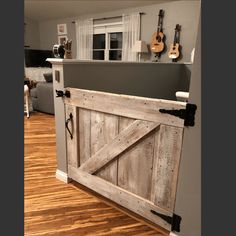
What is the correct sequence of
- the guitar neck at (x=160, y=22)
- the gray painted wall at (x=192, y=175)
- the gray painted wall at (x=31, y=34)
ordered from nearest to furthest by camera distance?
the gray painted wall at (x=192, y=175) < the guitar neck at (x=160, y=22) < the gray painted wall at (x=31, y=34)

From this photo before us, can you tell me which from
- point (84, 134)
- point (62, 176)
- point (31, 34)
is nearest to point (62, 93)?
point (84, 134)

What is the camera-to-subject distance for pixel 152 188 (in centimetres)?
167

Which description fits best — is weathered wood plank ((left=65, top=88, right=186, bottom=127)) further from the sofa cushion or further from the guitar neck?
the guitar neck

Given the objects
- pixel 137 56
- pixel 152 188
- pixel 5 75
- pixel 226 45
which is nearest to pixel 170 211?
pixel 152 188

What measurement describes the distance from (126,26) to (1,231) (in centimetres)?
632

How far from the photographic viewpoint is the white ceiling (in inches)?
230

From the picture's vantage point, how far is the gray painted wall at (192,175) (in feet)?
4.22

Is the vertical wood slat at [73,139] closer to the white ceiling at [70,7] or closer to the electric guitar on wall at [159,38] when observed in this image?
the electric guitar on wall at [159,38]

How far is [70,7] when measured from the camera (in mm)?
6770

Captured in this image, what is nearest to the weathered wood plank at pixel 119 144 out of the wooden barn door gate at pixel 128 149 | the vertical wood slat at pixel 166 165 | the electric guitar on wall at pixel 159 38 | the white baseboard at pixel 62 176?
the wooden barn door gate at pixel 128 149

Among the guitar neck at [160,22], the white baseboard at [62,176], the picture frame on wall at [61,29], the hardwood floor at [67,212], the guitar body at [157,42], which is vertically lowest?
the hardwood floor at [67,212]

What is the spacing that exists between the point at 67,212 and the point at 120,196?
0.46m

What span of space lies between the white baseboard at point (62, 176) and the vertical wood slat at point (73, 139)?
169 millimetres

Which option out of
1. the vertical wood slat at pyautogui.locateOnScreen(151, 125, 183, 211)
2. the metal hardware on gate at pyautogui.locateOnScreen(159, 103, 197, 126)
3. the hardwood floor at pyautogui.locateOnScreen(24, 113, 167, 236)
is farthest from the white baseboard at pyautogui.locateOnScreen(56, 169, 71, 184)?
the metal hardware on gate at pyautogui.locateOnScreen(159, 103, 197, 126)
